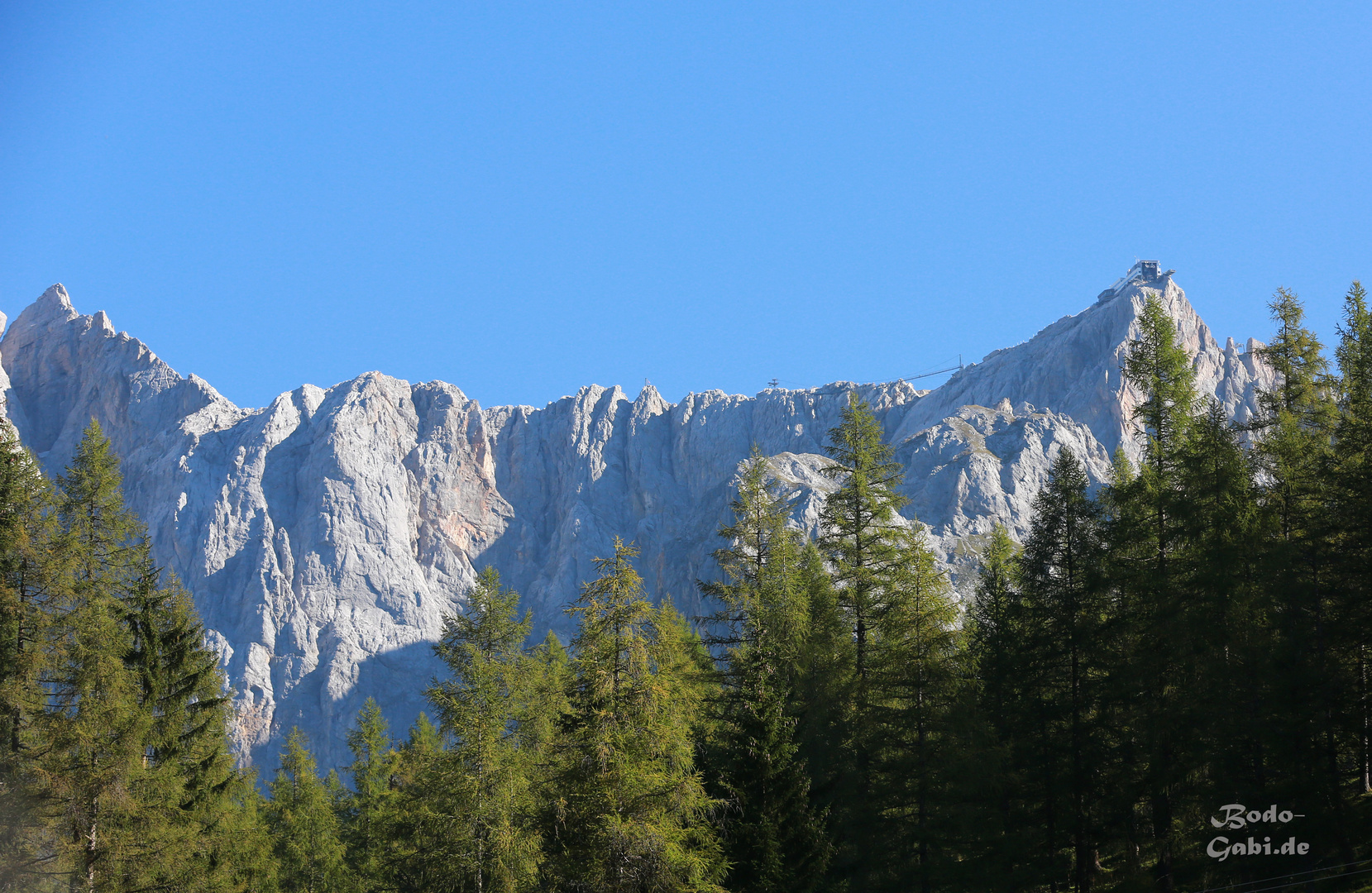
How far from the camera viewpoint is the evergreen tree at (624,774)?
2103 cm

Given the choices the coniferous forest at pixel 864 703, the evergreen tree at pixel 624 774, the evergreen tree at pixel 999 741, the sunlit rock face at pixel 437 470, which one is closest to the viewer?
the evergreen tree at pixel 624 774

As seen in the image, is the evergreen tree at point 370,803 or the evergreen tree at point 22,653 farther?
the evergreen tree at point 370,803

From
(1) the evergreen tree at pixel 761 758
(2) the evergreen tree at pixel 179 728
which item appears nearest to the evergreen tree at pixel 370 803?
(2) the evergreen tree at pixel 179 728

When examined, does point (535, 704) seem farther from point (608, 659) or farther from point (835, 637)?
point (608, 659)

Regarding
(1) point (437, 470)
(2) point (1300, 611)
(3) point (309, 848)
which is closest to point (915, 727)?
(2) point (1300, 611)

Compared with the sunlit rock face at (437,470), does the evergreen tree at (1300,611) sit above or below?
below

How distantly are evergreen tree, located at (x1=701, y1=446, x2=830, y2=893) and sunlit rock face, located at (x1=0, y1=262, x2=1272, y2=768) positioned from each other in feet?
299

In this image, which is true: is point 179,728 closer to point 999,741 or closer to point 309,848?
point 309,848

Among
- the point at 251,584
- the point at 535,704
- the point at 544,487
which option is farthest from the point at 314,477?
the point at 535,704

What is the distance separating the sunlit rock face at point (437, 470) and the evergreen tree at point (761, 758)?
299 feet

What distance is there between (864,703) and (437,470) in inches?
5693

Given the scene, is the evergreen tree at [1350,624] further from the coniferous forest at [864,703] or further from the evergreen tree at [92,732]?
the evergreen tree at [92,732]

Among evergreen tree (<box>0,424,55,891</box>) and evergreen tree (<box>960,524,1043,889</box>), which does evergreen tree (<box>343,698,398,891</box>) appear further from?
evergreen tree (<box>960,524,1043,889</box>)

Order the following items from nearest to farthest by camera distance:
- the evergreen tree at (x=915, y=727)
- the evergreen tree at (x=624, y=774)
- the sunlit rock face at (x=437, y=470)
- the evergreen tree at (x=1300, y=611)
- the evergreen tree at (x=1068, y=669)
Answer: the evergreen tree at (x=624, y=774)
the evergreen tree at (x=1300, y=611)
the evergreen tree at (x=915, y=727)
the evergreen tree at (x=1068, y=669)
the sunlit rock face at (x=437, y=470)
